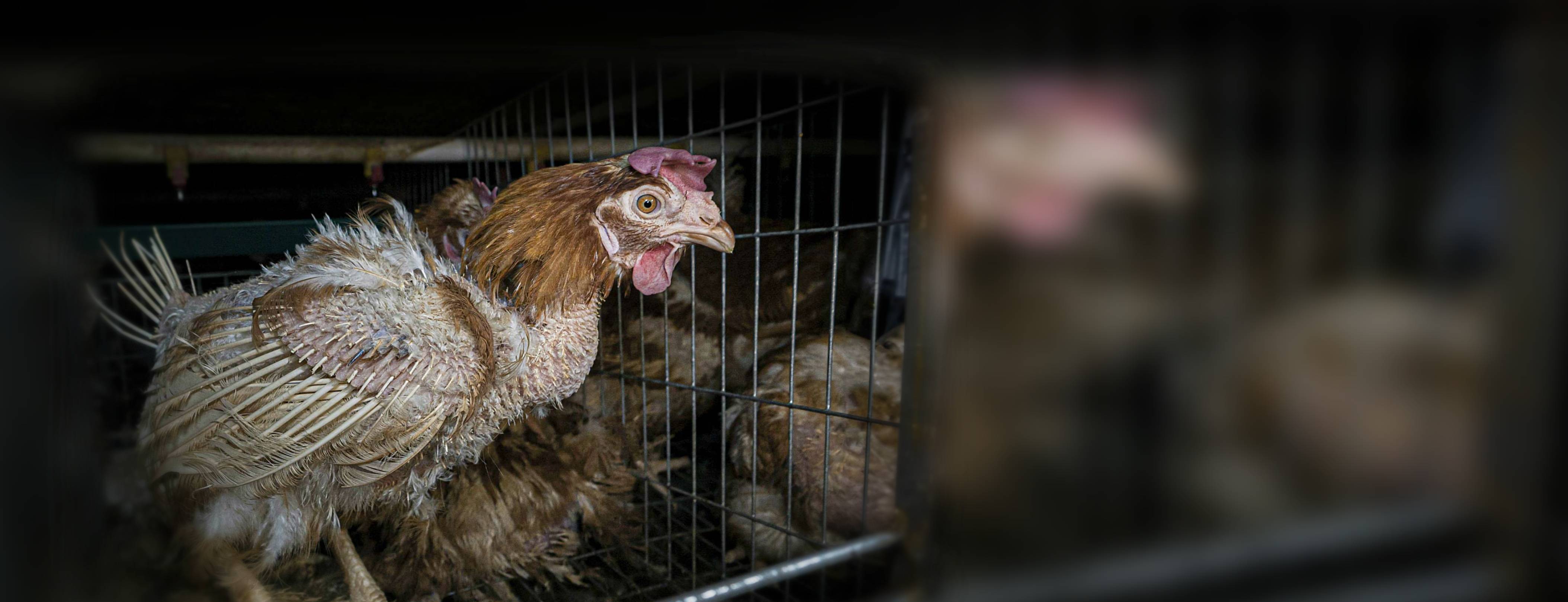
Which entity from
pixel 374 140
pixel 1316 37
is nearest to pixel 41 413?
pixel 1316 37

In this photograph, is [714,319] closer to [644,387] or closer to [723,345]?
[644,387]

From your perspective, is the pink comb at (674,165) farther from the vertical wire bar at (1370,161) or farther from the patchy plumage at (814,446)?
the vertical wire bar at (1370,161)

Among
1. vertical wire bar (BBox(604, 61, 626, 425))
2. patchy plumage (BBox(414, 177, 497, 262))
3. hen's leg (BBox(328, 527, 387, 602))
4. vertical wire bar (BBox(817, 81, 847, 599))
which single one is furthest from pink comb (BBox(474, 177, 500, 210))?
vertical wire bar (BBox(817, 81, 847, 599))

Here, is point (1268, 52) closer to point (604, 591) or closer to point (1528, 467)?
point (1528, 467)

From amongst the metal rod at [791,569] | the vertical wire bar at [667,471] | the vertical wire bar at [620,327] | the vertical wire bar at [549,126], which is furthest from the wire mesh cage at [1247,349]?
the vertical wire bar at [549,126]

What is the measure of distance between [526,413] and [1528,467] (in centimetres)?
166

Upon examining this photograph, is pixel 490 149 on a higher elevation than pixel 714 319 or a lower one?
higher

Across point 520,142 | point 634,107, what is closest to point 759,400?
point 634,107

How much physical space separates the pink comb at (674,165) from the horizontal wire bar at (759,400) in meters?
0.46

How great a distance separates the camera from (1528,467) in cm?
56

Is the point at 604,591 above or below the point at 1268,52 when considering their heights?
below

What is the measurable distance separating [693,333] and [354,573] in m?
0.87

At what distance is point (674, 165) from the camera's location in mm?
1530

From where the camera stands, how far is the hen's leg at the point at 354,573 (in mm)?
1459
